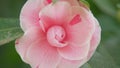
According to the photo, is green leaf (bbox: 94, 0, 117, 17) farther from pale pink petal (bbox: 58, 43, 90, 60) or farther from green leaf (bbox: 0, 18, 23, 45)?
pale pink petal (bbox: 58, 43, 90, 60)

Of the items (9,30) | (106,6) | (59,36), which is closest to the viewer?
(59,36)

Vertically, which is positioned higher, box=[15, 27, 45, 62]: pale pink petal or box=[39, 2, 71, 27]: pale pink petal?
box=[39, 2, 71, 27]: pale pink petal

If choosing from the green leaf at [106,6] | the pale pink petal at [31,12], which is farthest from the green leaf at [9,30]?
the green leaf at [106,6]

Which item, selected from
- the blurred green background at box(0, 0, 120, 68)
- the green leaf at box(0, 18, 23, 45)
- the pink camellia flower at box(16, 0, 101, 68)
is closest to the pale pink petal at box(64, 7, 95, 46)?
the pink camellia flower at box(16, 0, 101, 68)

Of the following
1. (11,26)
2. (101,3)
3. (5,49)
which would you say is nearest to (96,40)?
(11,26)

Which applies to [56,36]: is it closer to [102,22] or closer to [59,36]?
[59,36]

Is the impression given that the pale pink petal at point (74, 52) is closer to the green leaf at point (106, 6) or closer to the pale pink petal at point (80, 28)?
the pale pink petal at point (80, 28)

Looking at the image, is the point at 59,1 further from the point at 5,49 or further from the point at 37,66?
the point at 5,49

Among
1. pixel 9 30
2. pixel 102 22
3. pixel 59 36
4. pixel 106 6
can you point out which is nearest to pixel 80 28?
pixel 59 36
